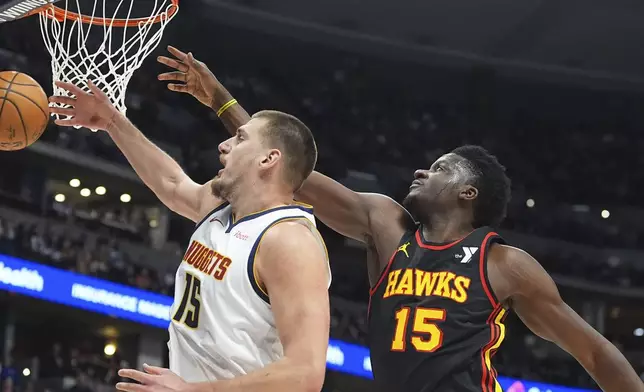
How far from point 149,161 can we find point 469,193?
1.17m

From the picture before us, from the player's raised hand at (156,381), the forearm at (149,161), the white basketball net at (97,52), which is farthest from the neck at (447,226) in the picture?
the white basketball net at (97,52)

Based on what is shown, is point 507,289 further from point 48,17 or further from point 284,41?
point 284,41

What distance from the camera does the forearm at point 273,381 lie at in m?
2.21

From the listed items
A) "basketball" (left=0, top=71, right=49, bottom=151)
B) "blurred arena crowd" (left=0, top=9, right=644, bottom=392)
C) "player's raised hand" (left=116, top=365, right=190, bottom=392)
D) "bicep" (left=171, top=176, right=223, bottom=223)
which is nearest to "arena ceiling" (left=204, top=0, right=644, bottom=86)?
"blurred arena crowd" (left=0, top=9, right=644, bottom=392)

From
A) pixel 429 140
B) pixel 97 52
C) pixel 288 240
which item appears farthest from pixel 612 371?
pixel 429 140

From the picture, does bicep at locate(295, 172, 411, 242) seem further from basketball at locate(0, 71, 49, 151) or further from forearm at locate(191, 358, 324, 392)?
forearm at locate(191, 358, 324, 392)

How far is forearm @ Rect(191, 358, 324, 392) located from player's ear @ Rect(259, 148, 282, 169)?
695mm

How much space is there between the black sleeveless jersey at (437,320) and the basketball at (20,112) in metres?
1.61

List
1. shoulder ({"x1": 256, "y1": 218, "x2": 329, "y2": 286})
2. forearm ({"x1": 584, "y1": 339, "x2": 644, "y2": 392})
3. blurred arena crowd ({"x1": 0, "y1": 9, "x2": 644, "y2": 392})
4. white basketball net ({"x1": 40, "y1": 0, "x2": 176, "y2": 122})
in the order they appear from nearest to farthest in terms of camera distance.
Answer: shoulder ({"x1": 256, "y1": 218, "x2": 329, "y2": 286})
forearm ({"x1": 584, "y1": 339, "x2": 644, "y2": 392})
white basketball net ({"x1": 40, "y1": 0, "x2": 176, "y2": 122})
blurred arena crowd ({"x1": 0, "y1": 9, "x2": 644, "y2": 392})

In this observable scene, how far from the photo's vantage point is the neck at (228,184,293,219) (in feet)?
9.00

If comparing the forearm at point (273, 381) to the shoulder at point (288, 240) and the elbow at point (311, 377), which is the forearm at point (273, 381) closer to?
the elbow at point (311, 377)

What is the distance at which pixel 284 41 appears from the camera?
2006cm

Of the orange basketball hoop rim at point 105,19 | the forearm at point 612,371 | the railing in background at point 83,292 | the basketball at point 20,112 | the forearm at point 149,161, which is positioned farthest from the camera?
the railing in background at point 83,292

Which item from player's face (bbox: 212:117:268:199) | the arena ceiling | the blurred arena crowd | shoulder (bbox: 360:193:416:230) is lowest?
player's face (bbox: 212:117:268:199)
